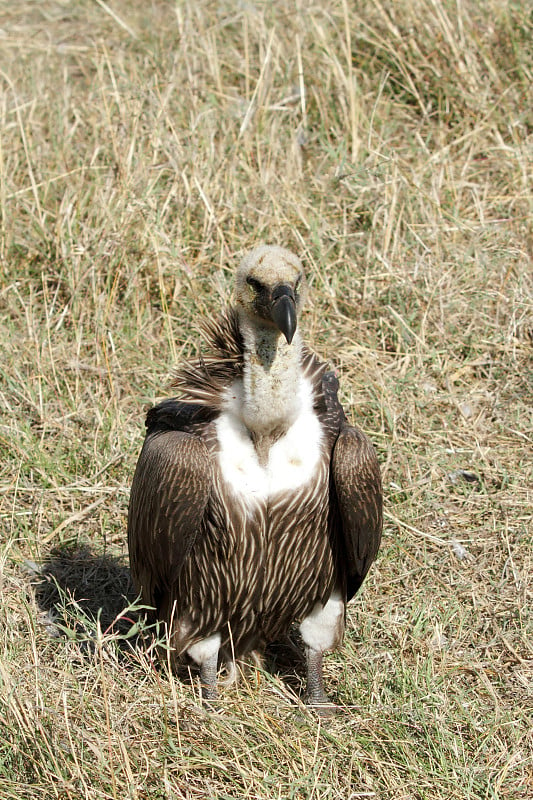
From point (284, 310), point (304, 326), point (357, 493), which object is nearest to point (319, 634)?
point (357, 493)

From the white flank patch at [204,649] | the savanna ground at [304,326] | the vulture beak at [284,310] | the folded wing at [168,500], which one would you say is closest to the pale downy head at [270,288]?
the vulture beak at [284,310]

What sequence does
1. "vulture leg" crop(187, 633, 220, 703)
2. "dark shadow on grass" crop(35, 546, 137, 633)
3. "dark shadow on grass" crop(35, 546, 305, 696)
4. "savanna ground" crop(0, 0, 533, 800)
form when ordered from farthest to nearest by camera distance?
"dark shadow on grass" crop(35, 546, 137, 633), "dark shadow on grass" crop(35, 546, 305, 696), "vulture leg" crop(187, 633, 220, 703), "savanna ground" crop(0, 0, 533, 800)

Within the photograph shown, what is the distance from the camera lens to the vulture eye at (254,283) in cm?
369

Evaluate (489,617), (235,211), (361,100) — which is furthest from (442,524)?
(361,100)

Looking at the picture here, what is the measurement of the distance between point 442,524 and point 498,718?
1272mm

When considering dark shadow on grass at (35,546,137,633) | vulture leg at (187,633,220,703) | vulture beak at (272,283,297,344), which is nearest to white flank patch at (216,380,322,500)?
vulture beak at (272,283,297,344)

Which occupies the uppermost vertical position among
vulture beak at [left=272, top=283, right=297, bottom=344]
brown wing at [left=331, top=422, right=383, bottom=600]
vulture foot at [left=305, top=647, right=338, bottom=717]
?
vulture beak at [left=272, top=283, right=297, bottom=344]

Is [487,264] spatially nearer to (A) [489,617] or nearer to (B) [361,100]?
(B) [361,100]

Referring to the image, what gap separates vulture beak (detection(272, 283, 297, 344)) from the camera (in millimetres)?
3473

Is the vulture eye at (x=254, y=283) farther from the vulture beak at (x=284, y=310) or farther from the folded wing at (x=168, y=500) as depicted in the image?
the folded wing at (x=168, y=500)

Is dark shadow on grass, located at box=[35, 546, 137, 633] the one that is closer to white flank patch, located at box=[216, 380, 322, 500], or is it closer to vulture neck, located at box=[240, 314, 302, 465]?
white flank patch, located at box=[216, 380, 322, 500]

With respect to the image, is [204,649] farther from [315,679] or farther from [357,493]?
[357,493]

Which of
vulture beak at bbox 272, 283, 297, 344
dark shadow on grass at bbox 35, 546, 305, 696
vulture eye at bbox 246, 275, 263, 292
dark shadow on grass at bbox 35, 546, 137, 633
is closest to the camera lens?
vulture beak at bbox 272, 283, 297, 344

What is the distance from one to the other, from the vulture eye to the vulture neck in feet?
0.36
